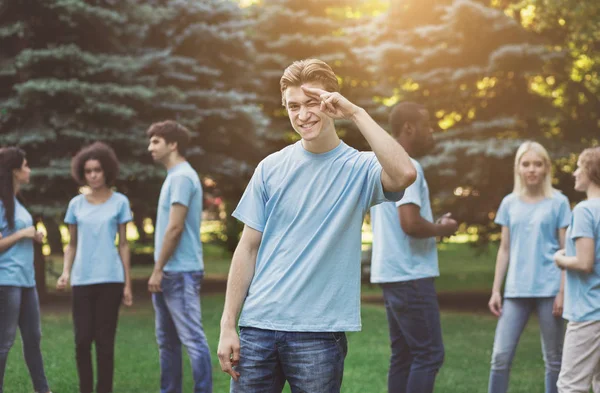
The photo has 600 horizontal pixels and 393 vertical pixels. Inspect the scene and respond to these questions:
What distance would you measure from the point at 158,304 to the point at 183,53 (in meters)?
13.5

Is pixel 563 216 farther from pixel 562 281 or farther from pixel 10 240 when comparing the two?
pixel 10 240

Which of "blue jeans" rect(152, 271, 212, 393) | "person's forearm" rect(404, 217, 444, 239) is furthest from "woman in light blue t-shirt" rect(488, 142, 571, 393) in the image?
"blue jeans" rect(152, 271, 212, 393)

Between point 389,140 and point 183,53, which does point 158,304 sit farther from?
point 183,53

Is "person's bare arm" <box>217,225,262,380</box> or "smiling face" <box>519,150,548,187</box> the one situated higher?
"smiling face" <box>519,150,548,187</box>

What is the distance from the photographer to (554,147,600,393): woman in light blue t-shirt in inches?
219

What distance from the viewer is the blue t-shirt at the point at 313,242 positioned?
3695 millimetres

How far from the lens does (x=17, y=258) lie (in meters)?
7.16

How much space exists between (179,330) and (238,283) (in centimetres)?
333

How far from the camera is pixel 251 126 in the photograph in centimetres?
1966

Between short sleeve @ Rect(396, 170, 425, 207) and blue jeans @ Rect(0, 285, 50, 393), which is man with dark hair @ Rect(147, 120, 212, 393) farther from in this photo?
short sleeve @ Rect(396, 170, 425, 207)

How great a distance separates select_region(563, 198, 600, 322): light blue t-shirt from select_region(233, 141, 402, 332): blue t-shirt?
7.74 feet

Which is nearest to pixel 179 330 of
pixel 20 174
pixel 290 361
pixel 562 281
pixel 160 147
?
pixel 160 147

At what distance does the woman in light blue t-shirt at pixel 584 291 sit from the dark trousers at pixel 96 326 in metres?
3.70

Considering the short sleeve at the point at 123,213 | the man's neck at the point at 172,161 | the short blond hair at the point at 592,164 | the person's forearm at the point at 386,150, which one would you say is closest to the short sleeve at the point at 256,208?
the person's forearm at the point at 386,150
